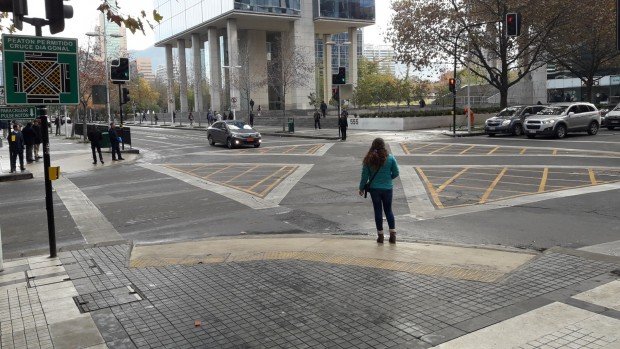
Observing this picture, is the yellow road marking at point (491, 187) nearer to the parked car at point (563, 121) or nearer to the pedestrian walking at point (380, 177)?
the pedestrian walking at point (380, 177)

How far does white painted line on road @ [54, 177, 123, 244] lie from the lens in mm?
9932

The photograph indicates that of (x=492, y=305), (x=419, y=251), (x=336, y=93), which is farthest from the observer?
(x=336, y=93)

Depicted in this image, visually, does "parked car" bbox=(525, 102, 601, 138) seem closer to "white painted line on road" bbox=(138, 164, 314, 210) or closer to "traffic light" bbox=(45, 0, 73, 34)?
"white painted line on road" bbox=(138, 164, 314, 210)

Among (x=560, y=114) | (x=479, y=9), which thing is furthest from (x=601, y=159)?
(x=479, y=9)

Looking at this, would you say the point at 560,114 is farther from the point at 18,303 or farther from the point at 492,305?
the point at 18,303

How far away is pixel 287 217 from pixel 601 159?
13.6m

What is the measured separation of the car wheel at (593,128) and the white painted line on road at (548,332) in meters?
27.9

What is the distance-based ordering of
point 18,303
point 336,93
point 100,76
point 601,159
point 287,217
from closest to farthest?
point 18,303
point 287,217
point 601,159
point 336,93
point 100,76

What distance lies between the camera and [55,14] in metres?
7.30

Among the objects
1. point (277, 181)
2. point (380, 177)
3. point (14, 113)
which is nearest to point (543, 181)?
point (277, 181)

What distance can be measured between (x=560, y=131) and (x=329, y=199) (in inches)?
812

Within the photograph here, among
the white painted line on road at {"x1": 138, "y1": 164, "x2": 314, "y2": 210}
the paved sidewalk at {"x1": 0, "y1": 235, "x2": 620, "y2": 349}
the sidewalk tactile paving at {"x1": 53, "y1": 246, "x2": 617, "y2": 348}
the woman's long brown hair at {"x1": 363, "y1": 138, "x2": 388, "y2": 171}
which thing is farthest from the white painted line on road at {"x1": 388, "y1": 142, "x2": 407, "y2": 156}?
the sidewalk tactile paving at {"x1": 53, "y1": 246, "x2": 617, "y2": 348}

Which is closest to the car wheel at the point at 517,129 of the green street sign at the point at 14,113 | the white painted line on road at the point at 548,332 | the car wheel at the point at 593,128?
the car wheel at the point at 593,128

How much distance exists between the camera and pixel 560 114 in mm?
29562
